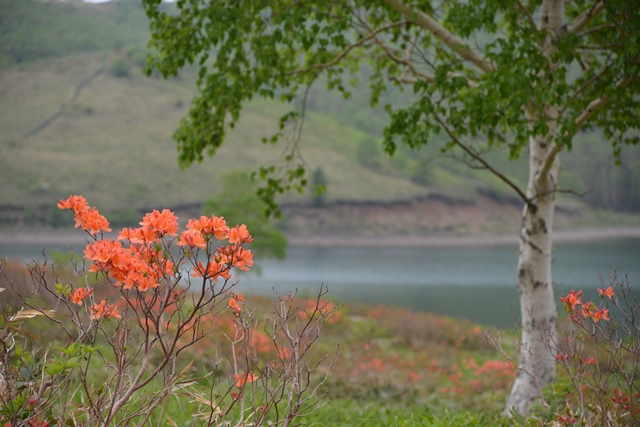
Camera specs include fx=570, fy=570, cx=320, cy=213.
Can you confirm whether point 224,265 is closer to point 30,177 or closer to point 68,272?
point 68,272

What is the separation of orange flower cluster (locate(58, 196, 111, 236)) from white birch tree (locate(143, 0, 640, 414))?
298 centimetres

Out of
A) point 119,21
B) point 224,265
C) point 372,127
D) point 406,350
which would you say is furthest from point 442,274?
point 119,21

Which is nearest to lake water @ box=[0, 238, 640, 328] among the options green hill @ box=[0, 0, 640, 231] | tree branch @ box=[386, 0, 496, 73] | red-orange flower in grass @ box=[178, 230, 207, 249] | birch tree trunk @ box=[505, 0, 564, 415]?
birch tree trunk @ box=[505, 0, 564, 415]

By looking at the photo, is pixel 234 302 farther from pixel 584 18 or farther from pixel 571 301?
pixel 584 18

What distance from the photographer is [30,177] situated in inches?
2089

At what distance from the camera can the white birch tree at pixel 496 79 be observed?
4.47m

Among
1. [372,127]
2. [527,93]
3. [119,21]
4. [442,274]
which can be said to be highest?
[119,21]

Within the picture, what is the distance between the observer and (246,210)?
24.8 metres

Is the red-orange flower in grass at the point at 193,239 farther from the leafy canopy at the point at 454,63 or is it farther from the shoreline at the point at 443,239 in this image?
the shoreline at the point at 443,239

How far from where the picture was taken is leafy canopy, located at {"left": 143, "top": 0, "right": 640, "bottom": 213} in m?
4.44

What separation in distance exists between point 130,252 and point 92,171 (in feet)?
196

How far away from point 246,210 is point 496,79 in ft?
68.5

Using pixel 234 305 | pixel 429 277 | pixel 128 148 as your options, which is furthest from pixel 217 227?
pixel 128 148

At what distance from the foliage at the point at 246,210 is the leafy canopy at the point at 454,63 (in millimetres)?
17374
